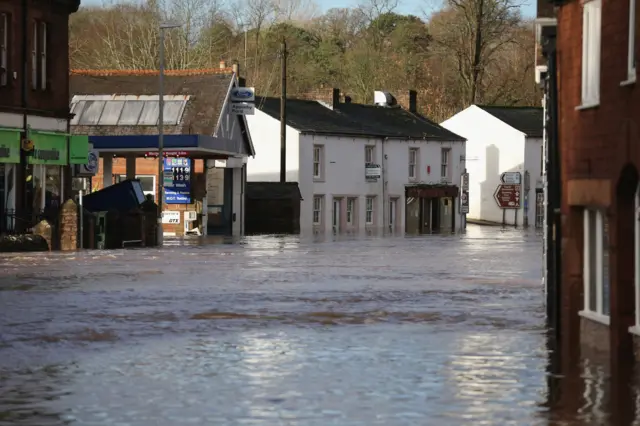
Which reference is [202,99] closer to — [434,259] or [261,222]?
[261,222]

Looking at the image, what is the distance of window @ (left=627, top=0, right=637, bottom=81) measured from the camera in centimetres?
1535

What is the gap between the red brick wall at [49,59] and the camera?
156 feet

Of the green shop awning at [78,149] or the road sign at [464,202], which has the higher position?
the green shop awning at [78,149]

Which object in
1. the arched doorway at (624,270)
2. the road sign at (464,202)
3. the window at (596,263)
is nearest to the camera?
the arched doorway at (624,270)

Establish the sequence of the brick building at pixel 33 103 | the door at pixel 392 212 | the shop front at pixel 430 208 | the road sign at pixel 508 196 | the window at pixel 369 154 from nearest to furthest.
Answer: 1. the brick building at pixel 33 103
2. the window at pixel 369 154
3. the door at pixel 392 212
4. the shop front at pixel 430 208
5. the road sign at pixel 508 196

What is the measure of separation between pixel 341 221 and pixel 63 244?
1439 inches

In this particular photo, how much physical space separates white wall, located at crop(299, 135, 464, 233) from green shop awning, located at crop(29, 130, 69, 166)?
2736 cm

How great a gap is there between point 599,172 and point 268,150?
211 ft

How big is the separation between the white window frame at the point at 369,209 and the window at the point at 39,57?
36017 millimetres

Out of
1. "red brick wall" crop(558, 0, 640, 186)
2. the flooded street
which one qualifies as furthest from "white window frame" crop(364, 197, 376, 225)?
"red brick wall" crop(558, 0, 640, 186)

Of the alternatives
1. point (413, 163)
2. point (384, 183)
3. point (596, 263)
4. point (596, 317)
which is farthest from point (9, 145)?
point (413, 163)

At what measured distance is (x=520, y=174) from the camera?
301ft

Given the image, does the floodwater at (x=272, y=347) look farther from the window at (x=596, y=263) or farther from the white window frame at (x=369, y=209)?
the white window frame at (x=369, y=209)

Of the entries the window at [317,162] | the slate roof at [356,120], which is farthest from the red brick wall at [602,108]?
the window at [317,162]
